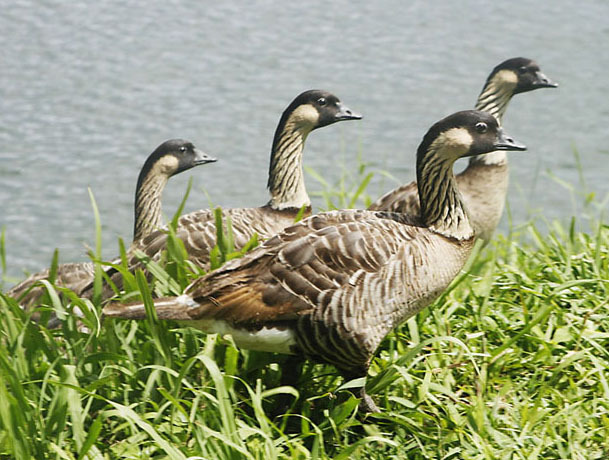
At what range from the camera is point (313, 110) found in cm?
585

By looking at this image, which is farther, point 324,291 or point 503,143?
point 503,143

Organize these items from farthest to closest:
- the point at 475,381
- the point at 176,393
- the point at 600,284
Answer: the point at 600,284 < the point at 475,381 < the point at 176,393

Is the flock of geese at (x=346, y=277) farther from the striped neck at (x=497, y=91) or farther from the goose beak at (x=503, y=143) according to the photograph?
the striped neck at (x=497, y=91)

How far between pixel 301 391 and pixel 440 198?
114 cm

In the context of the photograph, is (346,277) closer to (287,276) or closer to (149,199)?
(287,276)

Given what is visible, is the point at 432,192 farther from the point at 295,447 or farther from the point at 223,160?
the point at 223,160

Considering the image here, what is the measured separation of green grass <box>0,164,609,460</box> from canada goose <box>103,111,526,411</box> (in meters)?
0.13

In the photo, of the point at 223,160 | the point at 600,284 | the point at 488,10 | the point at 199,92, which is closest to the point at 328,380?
the point at 600,284

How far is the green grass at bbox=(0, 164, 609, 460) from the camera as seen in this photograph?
3721 millimetres

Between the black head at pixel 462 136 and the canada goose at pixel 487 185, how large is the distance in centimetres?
139

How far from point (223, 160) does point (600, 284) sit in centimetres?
403

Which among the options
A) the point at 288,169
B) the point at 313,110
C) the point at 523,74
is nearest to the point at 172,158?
the point at 288,169

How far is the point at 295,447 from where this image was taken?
3.98m

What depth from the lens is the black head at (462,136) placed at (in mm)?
4551
